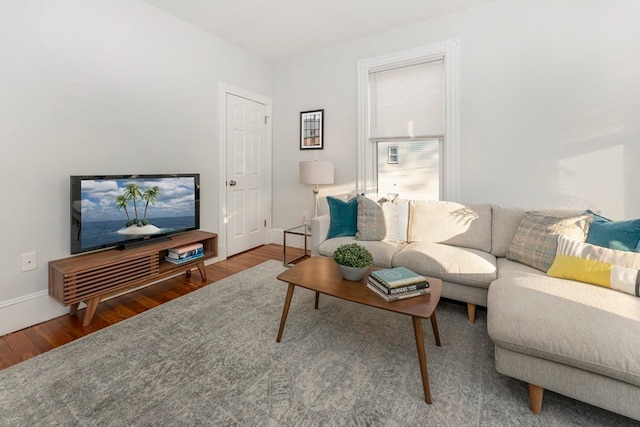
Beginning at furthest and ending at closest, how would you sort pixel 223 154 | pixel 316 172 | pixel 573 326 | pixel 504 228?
pixel 223 154 < pixel 316 172 < pixel 504 228 < pixel 573 326

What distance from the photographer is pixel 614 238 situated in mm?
1870

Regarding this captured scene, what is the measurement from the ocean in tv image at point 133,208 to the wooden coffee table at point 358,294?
152 cm

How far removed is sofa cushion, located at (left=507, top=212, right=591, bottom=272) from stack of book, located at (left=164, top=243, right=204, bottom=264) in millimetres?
2766

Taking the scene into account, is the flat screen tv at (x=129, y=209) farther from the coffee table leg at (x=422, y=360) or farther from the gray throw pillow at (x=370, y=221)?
the coffee table leg at (x=422, y=360)

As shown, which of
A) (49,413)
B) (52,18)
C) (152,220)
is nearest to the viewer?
(49,413)

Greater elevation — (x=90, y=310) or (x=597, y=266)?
(x=597, y=266)

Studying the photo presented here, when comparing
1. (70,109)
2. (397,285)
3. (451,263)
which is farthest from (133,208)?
(451,263)

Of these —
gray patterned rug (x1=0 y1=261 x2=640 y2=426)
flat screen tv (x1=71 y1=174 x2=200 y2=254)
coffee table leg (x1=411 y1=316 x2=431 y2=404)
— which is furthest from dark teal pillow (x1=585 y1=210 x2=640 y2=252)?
flat screen tv (x1=71 y1=174 x2=200 y2=254)

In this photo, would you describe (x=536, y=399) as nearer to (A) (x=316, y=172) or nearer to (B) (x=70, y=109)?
(A) (x=316, y=172)

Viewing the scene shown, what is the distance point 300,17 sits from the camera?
3090mm

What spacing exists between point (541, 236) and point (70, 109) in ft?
12.0

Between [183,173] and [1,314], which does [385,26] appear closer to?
[183,173]

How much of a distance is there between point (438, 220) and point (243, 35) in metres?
3.00

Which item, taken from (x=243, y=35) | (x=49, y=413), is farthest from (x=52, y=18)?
(x=49, y=413)
